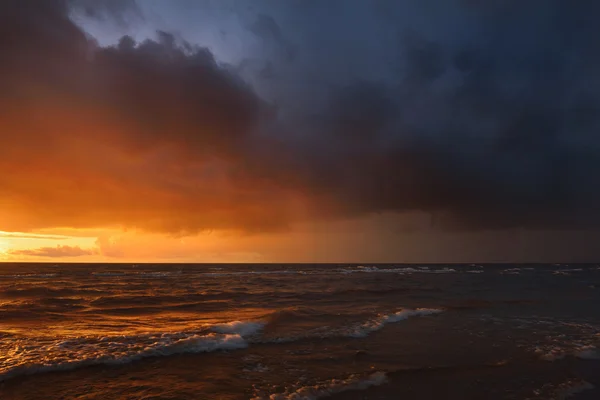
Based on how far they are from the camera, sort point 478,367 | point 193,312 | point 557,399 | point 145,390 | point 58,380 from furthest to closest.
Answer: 1. point 193,312
2. point 478,367
3. point 58,380
4. point 145,390
5. point 557,399

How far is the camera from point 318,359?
11.9 metres

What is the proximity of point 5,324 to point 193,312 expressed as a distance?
9.33m

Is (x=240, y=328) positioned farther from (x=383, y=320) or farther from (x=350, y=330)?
(x=383, y=320)

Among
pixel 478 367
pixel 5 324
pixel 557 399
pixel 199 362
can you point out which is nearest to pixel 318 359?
pixel 199 362

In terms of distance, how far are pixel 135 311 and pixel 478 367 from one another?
67.8ft

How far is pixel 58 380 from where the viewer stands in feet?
32.7

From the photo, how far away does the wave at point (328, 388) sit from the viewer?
28.5 feet

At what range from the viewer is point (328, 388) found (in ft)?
30.1

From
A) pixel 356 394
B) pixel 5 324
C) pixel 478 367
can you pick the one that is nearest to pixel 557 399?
pixel 478 367

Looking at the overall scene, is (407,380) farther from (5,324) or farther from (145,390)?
(5,324)

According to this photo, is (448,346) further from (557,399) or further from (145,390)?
(145,390)

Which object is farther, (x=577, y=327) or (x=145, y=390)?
(x=577, y=327)

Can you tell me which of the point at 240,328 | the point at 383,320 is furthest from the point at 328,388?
the point at 383,320

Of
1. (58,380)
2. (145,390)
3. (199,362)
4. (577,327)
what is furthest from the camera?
(577,327)
